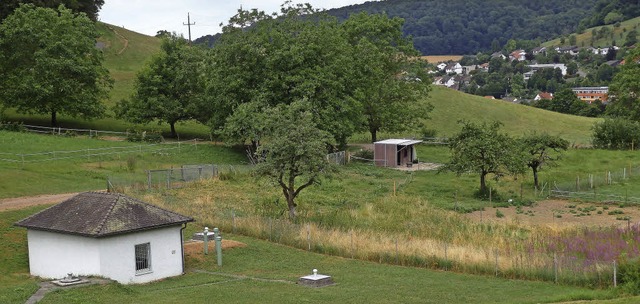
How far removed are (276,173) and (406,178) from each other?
19.7 metres

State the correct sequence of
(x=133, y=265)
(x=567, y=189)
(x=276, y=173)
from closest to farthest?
(x=133, y=265) < (x=276, y=173) < (x=567, y=189)

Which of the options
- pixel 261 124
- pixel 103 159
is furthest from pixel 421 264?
pixel 103 159

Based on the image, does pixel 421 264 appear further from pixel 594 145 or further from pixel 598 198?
pixel 594 145

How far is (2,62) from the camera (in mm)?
71875

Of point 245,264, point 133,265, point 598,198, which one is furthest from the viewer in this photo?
point 598,198

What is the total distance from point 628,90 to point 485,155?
39482mm

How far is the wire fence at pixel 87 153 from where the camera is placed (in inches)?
2222

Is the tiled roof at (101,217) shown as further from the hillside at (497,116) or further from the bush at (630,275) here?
the hillside at (497,116)

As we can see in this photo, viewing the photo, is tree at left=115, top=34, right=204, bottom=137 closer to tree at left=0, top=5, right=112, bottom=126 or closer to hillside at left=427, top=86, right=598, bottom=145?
tree at left=0, top=5, right=112, bottom=126

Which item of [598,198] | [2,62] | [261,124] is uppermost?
[2,62]

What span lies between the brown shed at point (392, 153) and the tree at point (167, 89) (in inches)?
624

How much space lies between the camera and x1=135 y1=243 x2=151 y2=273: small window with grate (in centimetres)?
3069

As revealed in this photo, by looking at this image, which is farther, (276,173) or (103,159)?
(103,159)

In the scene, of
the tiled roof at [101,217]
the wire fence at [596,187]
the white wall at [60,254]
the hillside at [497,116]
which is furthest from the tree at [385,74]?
the white wall at [60,254]
